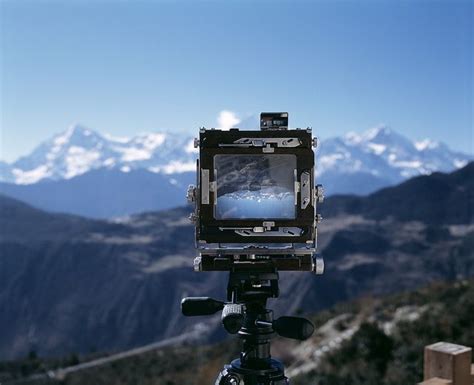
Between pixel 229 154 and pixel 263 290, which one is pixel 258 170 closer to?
pixel 229 154

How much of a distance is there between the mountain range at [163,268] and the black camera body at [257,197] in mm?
48900

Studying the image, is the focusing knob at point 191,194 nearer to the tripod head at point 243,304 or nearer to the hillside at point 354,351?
the tripod head at point 243,304

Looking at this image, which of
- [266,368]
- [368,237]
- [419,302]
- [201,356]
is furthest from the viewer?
[368,237]

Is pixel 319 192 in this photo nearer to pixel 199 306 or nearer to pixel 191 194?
pixel 191 194

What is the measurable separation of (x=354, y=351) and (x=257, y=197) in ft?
23.9

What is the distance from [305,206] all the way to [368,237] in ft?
209

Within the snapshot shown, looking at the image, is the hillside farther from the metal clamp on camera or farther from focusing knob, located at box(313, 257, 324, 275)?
the metal clamp on camera

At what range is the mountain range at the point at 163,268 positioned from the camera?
56.7 meters

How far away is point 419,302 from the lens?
1255 centimetres

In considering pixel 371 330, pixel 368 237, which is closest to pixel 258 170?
pixel 371 330

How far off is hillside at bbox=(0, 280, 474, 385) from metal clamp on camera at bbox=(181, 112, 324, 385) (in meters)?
4.71

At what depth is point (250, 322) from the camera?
2402 mm

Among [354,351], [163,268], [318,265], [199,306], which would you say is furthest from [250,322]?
[163,268]

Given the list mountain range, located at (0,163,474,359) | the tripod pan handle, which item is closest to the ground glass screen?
the tripod pan handle
